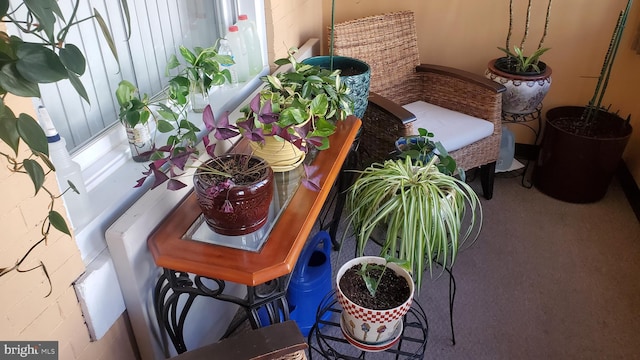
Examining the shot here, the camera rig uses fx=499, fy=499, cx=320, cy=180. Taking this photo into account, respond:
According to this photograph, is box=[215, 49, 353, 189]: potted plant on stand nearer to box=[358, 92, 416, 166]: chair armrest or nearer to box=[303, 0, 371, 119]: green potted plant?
box=[303, 0, 371, 119]: green potted plant

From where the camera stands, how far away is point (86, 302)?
1067mm

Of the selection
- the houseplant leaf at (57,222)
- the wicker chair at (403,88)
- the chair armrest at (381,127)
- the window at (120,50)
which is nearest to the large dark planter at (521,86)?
the wicker chair at (403,88)

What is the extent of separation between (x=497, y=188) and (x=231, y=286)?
149cm

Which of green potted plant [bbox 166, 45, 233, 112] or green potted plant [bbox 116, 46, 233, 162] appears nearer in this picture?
green potted plant [bbox 116, 46, 233, 162]

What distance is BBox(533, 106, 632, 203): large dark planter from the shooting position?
221 centimetres

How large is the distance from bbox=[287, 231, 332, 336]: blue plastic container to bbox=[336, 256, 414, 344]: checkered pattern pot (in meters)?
0.30

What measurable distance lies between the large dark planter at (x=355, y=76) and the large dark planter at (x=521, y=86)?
2.54 ft

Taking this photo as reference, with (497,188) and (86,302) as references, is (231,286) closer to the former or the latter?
(86,302)

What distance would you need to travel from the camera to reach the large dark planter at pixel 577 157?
7.26 feet

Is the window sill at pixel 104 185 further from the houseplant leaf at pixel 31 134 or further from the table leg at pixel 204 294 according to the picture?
the houseplant leaf at pixel 31 134

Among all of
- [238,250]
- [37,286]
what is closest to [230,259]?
[238,250]

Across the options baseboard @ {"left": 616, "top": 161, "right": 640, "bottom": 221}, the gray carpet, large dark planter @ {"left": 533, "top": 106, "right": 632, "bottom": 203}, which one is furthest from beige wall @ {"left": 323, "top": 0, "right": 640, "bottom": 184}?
the gray carpet

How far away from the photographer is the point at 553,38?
2451 mm

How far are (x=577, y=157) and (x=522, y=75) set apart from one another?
0.45m
